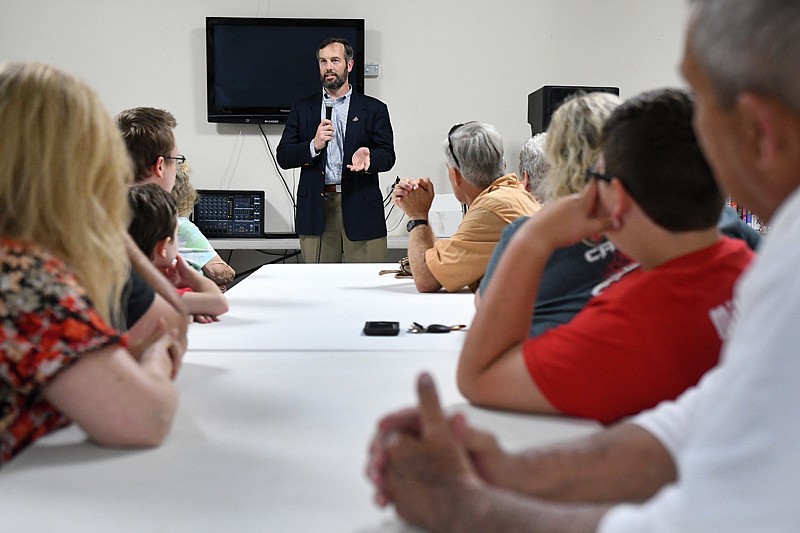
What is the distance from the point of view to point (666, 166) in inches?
41.1

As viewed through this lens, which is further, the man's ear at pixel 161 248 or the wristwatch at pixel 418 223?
the wristwatch at pixel 418 223

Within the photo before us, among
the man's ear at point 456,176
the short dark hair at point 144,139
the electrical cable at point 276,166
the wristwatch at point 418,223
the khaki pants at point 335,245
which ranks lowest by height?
the khaki pants at point 335,245

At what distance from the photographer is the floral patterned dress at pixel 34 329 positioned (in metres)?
0.90

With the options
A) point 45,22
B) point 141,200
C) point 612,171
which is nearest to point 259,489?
point 612,171

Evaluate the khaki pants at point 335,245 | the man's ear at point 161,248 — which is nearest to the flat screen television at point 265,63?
the khaki pants at point 335,245

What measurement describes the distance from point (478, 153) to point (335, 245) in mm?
2289

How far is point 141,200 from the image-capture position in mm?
1785

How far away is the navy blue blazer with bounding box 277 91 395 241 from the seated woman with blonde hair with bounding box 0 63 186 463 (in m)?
3.48

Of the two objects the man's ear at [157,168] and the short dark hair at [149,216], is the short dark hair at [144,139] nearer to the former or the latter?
the man's ear at [157,168]

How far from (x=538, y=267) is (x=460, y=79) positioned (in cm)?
427

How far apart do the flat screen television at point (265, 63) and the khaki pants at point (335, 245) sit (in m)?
0.87

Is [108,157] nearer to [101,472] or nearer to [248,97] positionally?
[101,472]

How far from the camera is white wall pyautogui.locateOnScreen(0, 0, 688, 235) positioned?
5113mm

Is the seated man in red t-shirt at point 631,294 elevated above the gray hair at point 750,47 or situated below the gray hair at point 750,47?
below
